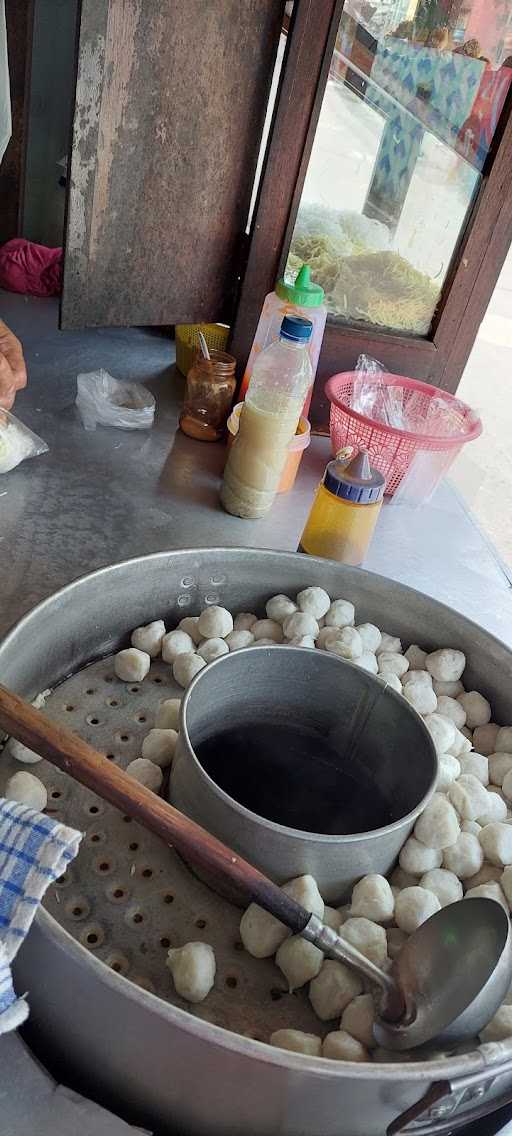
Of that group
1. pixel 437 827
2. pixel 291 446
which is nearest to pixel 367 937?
pixel 437 827

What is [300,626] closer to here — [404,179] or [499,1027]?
[499,1027]

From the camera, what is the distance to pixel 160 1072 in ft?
2.08

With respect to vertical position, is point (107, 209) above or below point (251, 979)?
above

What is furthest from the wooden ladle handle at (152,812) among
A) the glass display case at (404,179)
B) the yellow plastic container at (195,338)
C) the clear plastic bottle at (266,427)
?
the yellow plastic container at (195,338)

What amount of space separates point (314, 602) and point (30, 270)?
1540mm

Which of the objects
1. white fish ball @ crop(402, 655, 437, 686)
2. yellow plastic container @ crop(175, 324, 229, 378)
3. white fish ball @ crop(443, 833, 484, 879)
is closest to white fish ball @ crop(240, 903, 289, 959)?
white fish ball @ crop(443, 833, 484, 879)

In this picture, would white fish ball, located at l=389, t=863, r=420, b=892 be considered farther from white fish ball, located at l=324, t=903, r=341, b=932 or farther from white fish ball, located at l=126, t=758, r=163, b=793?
white fish ball, located at l=126, t=758, r=163, b=793

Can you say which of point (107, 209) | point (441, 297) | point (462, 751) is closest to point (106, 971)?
point (462, 751)

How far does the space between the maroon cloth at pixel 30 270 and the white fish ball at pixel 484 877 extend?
1.88 m

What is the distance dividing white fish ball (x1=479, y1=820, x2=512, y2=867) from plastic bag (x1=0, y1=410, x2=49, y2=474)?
0.98m

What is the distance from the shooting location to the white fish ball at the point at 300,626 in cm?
114

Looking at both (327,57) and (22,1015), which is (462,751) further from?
(327,57)

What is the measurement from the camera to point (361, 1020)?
0.75 meters

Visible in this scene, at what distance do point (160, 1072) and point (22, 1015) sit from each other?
117 millimetres
